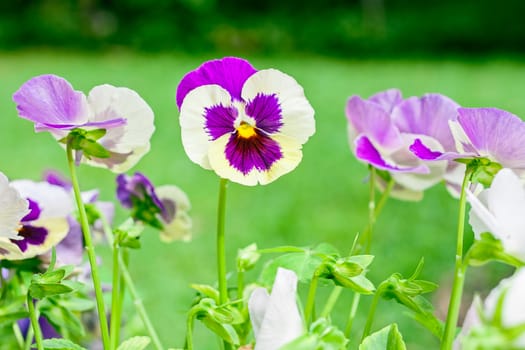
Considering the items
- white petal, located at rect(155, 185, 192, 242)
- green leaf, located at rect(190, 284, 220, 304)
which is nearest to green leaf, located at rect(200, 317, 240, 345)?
green leaf, located at rect(190, 284, 220, 304)

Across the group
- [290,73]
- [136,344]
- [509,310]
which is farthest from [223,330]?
[290,73]

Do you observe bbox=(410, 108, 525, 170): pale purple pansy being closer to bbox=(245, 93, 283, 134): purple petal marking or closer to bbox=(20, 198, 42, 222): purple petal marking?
A: bbox=(245, 93, 283, 134): purple petal marking

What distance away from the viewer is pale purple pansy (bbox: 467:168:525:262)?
0.28 meters

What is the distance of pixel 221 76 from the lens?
351 millimetres

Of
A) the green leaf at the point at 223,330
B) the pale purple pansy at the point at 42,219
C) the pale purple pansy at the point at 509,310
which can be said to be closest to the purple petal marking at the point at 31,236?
the pale purple pansy at the point at 42,219

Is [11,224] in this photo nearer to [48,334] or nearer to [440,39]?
[48,334]

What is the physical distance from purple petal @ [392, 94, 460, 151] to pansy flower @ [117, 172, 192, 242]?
120 mm

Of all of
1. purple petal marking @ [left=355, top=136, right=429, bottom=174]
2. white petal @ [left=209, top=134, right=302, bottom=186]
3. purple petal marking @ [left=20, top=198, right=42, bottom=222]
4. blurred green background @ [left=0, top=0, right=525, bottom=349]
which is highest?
white petal @ [left=209, top=134, right=302, bottom=186]

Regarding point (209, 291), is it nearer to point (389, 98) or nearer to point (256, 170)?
point (256, 170)

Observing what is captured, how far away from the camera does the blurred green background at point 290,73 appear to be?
7.69 ft

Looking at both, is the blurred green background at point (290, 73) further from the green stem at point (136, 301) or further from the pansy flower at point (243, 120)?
the pansy flower at point (243, 120)

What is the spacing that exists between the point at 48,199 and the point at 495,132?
0.20 m

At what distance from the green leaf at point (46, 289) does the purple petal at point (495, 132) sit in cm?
16

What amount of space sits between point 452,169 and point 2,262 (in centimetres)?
21
